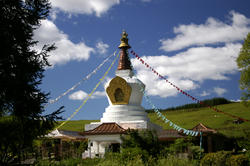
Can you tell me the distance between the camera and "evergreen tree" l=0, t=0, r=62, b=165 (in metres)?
10.2

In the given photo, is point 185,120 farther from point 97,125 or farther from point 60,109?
point 60,109

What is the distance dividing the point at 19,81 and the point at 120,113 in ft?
34.1

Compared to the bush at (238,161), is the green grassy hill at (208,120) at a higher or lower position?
higher

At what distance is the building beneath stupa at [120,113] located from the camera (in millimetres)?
17719

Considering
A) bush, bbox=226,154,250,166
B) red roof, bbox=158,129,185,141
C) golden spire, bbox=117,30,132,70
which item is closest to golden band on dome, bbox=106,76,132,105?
golden spire, bbox=117,30,132,70

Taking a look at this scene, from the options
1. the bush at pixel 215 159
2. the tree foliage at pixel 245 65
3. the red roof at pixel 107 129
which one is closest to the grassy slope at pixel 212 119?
the tree foliage at pixel 245 65

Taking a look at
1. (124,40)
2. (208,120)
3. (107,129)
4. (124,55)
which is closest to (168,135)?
(107,129)

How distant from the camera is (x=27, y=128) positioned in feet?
35.2

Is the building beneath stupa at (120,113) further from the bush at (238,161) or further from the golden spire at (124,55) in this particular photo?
the bush at (238,161)

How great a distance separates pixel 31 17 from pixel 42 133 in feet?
14.8

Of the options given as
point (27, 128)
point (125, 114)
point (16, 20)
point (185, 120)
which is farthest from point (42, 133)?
point (185, 120)

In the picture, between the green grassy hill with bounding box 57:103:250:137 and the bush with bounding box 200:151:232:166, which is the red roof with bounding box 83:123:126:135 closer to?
the bush with bounding box 200:151:232:166

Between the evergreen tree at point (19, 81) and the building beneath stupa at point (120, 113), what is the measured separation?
6653mm

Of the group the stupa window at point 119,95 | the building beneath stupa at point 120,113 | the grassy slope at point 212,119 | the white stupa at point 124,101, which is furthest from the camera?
the grassy slope at point 212,119
